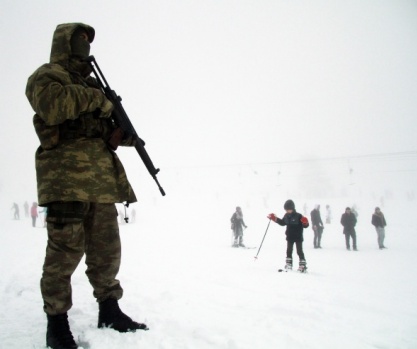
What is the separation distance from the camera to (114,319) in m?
2.02

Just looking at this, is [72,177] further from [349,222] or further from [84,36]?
[349,222]

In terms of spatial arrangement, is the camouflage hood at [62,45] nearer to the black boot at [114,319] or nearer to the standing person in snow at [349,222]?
the black boot at [114,319]

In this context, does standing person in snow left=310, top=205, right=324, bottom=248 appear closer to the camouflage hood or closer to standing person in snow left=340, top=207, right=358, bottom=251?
standing person in snow left=340, top=207, right=358, bottom=251

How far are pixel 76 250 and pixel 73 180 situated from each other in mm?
468

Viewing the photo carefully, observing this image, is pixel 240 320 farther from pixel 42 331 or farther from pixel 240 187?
pixel 240 187

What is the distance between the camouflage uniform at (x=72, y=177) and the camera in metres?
1.80

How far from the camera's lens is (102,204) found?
2117mm

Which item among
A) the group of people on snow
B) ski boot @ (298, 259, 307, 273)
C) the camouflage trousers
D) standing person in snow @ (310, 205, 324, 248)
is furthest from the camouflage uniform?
standing person in snow @ (310, 205, 324, 248)

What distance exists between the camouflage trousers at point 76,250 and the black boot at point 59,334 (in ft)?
0.14

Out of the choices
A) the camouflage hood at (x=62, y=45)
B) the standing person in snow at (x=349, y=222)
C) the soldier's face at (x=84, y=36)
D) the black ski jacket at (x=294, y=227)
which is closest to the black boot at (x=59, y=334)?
the camouflage hood at (x=62, y=45)

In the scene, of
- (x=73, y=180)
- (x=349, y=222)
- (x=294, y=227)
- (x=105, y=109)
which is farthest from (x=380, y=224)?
(x=73, y=180)

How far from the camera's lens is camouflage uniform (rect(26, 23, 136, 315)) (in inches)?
70.9

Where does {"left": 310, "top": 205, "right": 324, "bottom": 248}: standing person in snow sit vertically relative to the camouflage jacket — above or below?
below

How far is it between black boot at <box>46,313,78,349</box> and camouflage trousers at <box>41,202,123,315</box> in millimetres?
43
